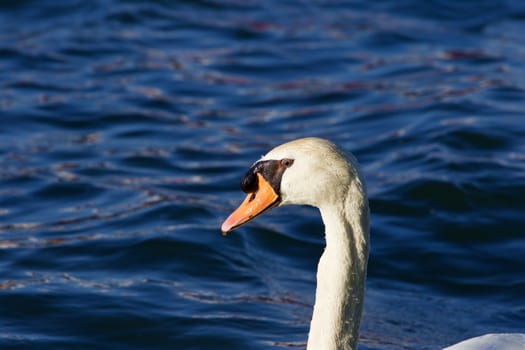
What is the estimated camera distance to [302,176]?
175 inches

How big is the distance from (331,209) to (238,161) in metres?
5.91

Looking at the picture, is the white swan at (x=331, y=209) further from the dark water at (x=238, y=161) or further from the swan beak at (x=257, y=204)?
the dark water at (x=238, y=161)

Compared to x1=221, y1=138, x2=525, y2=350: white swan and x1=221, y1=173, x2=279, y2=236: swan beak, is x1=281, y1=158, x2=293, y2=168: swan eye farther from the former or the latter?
x1=221, y1=173, x2=279, y2=236: swan beak

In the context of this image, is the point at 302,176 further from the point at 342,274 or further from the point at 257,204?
the point at 342,274

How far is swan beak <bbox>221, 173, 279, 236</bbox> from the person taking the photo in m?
4.59

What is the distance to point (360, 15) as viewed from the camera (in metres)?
15.8

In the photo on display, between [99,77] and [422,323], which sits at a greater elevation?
[99,77]

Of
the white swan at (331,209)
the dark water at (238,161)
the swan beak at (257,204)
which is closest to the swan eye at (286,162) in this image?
the white swan at (331,209)

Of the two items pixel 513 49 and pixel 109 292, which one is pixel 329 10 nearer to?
pixel 513 49

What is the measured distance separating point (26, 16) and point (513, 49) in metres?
6.45

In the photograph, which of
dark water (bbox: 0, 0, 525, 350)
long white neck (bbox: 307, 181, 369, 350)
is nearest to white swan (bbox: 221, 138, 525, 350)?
long white neck (bbox: 307, 181, 369, 350)

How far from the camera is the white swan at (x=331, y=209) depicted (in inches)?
173

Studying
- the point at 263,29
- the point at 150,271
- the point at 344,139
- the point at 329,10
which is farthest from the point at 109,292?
the point at 329,10

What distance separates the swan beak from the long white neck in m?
0.24
